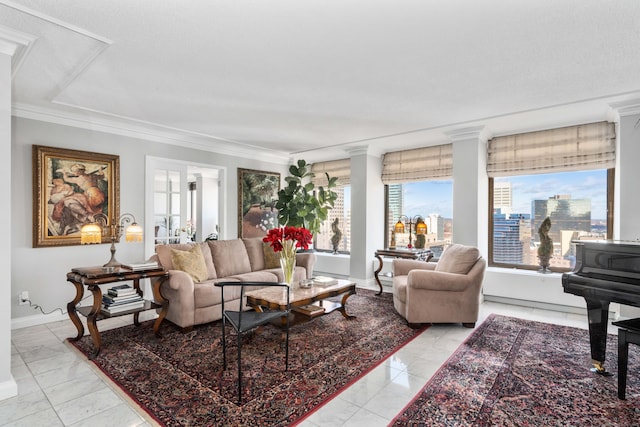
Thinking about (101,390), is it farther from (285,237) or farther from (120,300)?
(285,237)

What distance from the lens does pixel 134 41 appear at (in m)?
2.31

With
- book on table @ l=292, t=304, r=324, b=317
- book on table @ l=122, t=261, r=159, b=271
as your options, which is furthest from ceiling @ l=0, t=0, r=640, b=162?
book on table @ l=292, t=304, r=324, b=317

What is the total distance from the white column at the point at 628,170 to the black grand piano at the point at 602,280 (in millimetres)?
1368

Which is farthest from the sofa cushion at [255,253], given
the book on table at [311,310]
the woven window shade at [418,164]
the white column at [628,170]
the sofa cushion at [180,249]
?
the white column at [628,170]

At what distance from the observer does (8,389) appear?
2.26m

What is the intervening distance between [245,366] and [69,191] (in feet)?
10.1

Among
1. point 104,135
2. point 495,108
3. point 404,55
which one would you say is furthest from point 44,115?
point 495,108

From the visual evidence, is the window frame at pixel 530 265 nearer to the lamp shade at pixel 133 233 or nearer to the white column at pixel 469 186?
the white column at pixel 469 186

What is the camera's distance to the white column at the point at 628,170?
139 inches

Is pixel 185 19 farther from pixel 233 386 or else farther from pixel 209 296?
pixel 209 296

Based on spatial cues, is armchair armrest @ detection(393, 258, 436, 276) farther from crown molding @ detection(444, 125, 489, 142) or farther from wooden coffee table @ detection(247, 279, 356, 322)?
crown molding @ detection(444, 125, 489, 142)

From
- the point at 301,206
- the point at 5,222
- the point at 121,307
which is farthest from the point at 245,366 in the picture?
the point at 301,206

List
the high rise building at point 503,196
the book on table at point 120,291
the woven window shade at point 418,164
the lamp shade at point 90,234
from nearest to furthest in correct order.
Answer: the lamp shade at point 90,234 → the book on table at point 120,291 → the high rise building at point 503,196 → the woven window shade at point 418,164

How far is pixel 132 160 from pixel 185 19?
310cm
